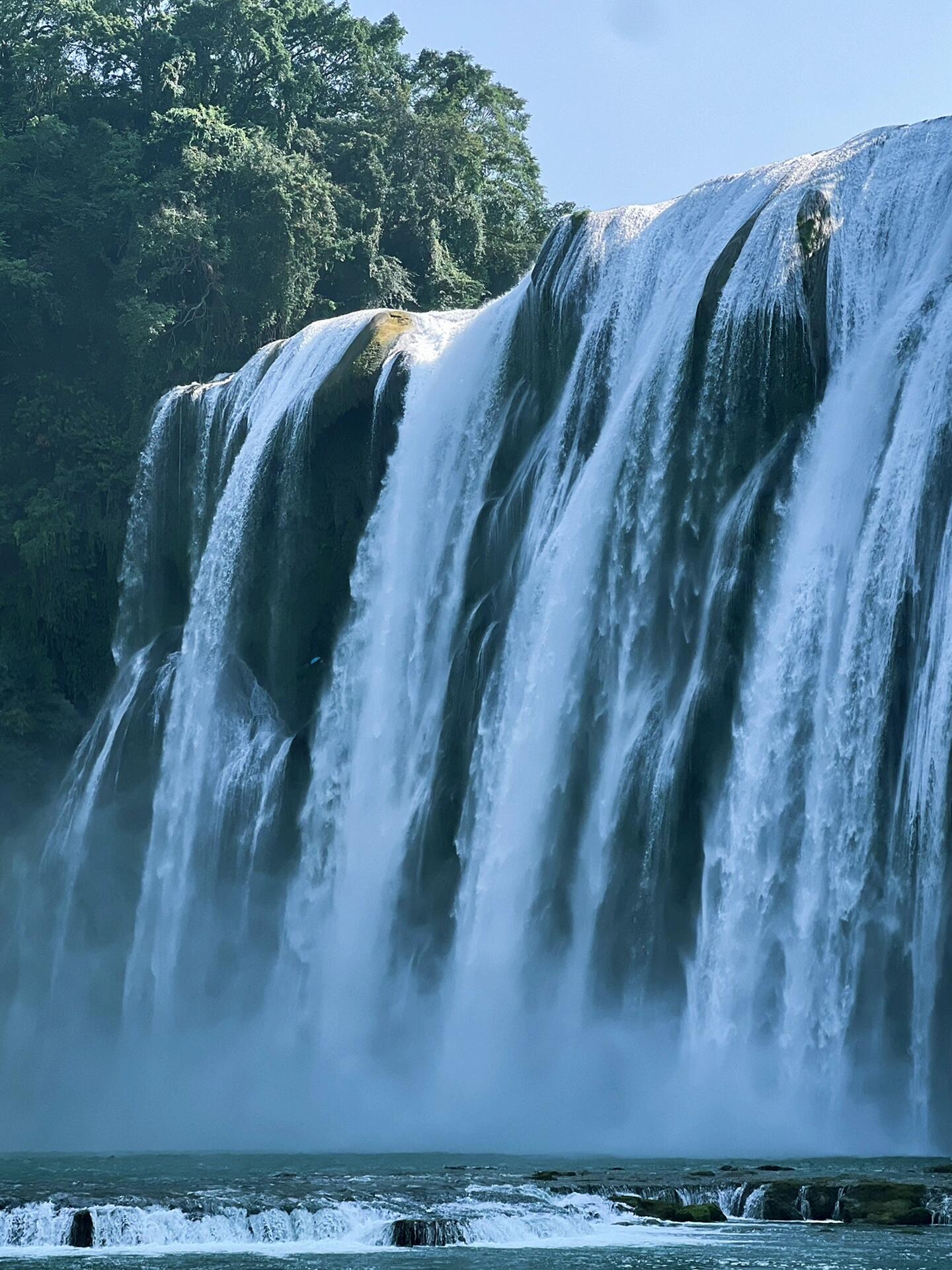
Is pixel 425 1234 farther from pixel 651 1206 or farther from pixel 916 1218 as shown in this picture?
pixel 916 1218

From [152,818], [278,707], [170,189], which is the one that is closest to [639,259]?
[278,707]

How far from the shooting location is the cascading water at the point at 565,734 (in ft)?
67.8

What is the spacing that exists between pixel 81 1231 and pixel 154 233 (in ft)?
113

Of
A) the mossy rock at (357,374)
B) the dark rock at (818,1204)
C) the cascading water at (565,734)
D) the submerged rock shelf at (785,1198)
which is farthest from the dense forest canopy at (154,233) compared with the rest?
the dark rock at (818,1204)

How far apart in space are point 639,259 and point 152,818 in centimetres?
1369

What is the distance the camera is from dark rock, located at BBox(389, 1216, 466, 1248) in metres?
15.0

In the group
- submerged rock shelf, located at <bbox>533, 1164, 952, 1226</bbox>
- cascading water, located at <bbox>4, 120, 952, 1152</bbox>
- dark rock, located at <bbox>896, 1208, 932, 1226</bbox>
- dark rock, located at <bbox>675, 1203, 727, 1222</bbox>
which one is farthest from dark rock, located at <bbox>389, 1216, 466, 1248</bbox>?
cascading water, located at <bbox>4, 120, 952, 1152</bbox>

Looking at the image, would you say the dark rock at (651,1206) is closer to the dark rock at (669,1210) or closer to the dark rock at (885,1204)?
the dark rock at (669,1210)

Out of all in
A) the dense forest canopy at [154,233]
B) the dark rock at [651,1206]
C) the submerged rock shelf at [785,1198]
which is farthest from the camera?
the dense forest canopy at [154,233]

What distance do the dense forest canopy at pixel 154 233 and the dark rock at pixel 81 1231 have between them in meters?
25.8

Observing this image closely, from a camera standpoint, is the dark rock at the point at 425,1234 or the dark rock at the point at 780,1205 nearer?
the dark rock at the point at 425,1234

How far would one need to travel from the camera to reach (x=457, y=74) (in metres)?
57.9

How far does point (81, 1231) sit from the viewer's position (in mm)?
15172

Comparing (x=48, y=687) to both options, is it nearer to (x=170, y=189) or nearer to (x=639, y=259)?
(x=170, y=189)
